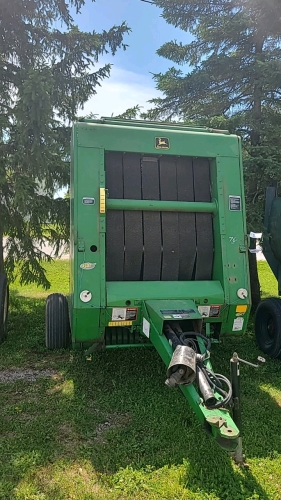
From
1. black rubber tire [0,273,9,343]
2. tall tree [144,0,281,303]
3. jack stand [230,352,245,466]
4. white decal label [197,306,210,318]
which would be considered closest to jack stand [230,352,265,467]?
jack stand [230,352,245,466]

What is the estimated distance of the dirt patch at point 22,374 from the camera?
4.69 metres

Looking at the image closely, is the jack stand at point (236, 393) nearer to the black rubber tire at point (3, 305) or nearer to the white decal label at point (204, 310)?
the white decal label at point (204, 310)

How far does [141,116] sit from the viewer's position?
8719 mm

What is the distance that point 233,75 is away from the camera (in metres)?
8.03

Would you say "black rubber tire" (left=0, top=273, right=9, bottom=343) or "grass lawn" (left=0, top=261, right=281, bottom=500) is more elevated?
"black rubber tire" (left=0, top=273, right=9, bottom=343)

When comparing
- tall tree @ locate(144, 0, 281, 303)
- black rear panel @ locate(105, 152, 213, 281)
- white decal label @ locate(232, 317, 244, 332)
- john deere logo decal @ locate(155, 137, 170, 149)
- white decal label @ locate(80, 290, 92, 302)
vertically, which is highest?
tall tree @ locate(144, 0, 281, 303)

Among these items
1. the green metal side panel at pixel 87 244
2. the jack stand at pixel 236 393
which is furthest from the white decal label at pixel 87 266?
the jack stand at pixel 236 393

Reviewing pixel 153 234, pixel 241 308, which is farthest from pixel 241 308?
pixel 153 234

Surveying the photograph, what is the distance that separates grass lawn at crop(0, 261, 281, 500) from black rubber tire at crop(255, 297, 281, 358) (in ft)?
0.75

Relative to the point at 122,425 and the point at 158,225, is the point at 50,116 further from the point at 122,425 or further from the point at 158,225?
the point at 122,425

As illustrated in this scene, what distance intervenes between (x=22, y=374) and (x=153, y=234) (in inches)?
91.0

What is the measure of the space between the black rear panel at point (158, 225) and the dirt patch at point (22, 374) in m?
1.57

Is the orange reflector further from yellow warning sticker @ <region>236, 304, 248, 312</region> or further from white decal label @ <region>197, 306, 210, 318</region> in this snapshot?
white decal label @ <region>197, 306, 210, 318</region>

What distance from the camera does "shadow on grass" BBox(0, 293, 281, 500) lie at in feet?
9.59
